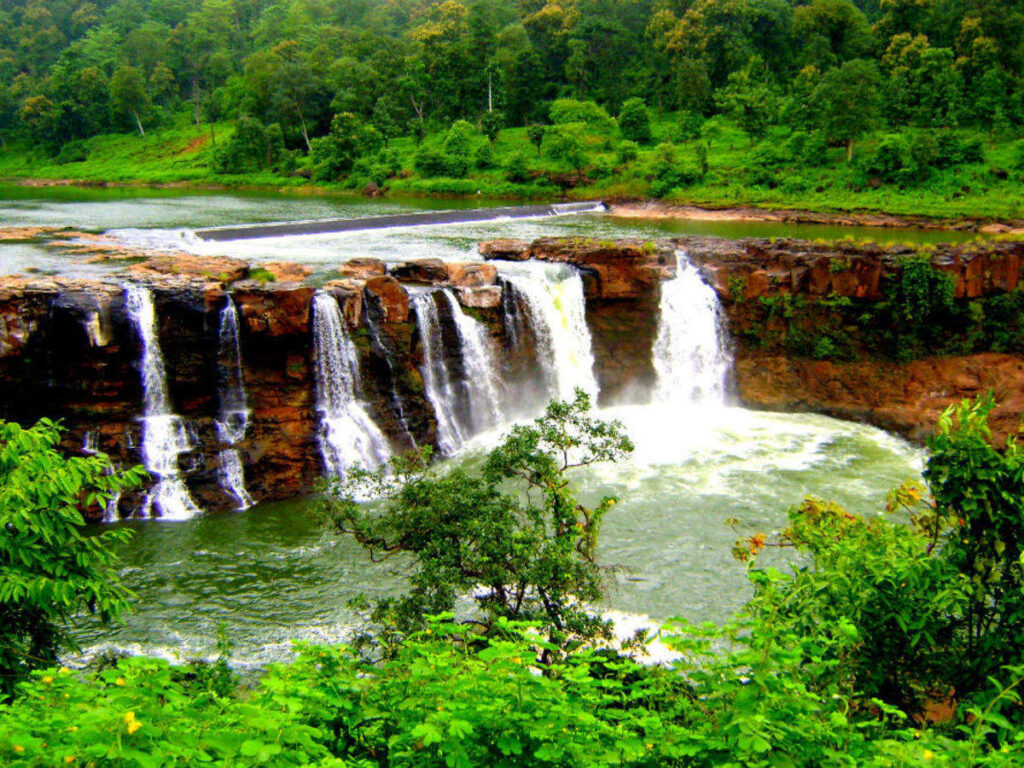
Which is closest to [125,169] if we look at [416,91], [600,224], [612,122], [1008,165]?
[416,91]

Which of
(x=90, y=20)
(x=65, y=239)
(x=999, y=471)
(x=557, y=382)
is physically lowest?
(x=557, y=382)

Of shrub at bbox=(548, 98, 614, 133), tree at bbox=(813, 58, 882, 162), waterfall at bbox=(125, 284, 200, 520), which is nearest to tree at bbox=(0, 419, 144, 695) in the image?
waterfall at bbox=(125, 284, 200, 520)

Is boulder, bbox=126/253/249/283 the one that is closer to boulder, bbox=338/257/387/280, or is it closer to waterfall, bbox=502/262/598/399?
boulder, bbox=338/257/387/280

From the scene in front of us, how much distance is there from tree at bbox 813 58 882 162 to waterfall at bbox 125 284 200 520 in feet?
139

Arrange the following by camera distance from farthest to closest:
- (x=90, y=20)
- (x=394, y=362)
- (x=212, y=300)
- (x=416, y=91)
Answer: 1. (x=90, y=20)
2. (x=416, y=91)
3. (x=394, y=362)
4. (x=212, y=300)

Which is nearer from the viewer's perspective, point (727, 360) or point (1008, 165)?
point (727, 360)

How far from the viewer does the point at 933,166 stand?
1854 inches

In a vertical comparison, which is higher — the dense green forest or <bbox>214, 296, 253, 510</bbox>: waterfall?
the dense green forest

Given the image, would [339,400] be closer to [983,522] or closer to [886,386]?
[886,386]

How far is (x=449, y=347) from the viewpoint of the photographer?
73.3 ft

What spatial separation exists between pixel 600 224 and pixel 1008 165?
22.8m

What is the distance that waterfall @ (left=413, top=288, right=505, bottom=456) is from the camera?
21.8m

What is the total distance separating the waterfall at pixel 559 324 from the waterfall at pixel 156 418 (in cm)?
921

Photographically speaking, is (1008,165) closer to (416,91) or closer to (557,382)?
(557,382)
